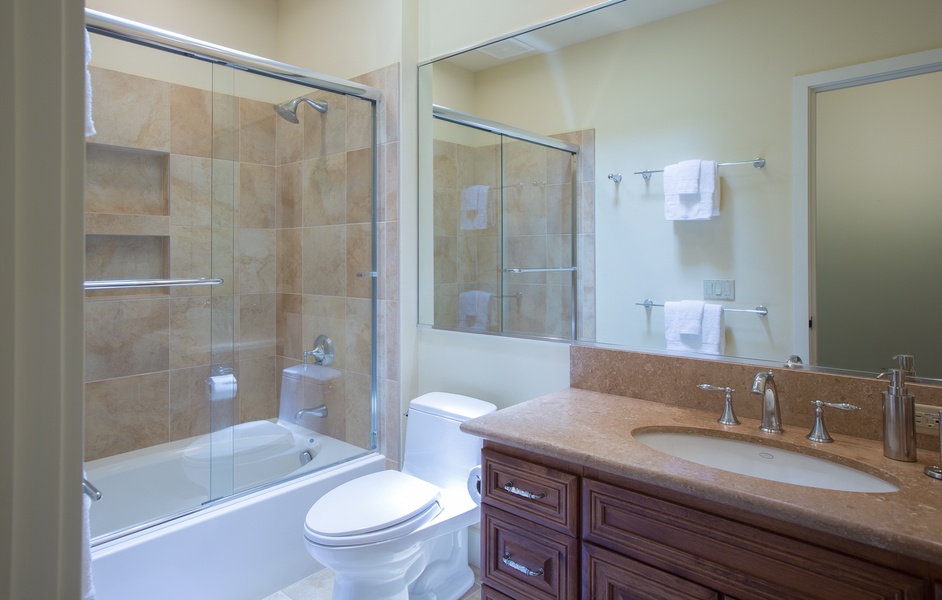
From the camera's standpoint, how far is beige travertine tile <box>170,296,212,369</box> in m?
2.42

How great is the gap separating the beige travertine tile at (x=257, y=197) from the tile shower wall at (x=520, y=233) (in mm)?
772

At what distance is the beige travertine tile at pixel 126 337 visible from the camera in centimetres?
236

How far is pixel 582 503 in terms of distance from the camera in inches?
49.2

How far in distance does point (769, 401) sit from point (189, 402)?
2417 mm

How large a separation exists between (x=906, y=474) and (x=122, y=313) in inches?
112

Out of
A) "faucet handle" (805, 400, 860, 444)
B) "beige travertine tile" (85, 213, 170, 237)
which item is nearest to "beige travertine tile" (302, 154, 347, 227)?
"beige travertine tile" (85, 213, 170, 237)

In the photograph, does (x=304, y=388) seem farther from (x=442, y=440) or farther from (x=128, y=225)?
(x=128, y=225)

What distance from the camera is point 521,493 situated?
136cm

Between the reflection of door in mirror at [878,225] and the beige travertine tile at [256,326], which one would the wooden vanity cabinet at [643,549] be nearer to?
the reflection of door in mirror at [878,225]

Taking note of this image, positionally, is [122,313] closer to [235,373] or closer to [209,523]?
[235,373]

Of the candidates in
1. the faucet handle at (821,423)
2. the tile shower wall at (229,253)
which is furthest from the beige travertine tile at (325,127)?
the faucet handle at (821,423)

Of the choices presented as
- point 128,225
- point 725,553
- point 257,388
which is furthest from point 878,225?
point 128,225

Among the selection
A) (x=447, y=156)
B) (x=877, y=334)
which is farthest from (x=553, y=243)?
(x=877, y=334)

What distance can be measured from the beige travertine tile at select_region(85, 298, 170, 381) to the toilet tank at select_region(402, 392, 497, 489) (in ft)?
4.21
